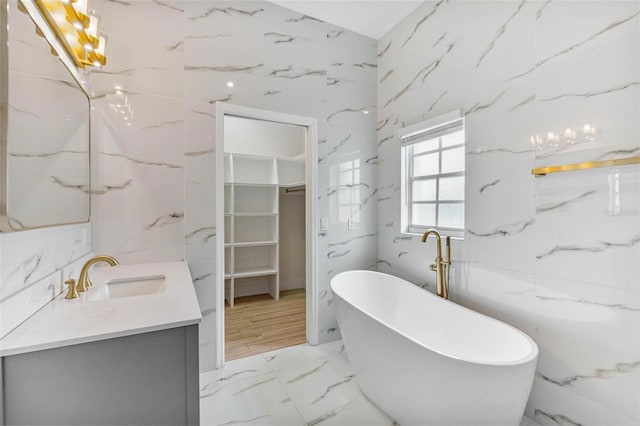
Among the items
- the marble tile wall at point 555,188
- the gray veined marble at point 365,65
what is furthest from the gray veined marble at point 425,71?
the gray veined marble at point 365,65

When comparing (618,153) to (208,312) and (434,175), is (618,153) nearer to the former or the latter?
(434,175)

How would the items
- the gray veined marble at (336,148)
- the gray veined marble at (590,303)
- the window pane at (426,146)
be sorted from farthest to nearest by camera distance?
the gray veined marble at (336,148)
the window pane at (426,146)
the gray veined marble at (590,303)

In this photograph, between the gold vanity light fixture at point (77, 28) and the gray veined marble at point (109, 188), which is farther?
Answer: the gray veined marble at point (109, 188)

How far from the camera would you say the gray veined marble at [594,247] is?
127 cm

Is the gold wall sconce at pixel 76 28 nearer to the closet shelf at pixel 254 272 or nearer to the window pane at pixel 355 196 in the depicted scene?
the window pane at pixel 355 196

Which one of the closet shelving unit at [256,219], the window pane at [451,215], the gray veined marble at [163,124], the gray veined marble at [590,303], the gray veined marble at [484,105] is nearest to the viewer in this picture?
the gray veined marble at [590,303]

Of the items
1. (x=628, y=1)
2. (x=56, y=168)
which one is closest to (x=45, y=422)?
(x=56, y=168)

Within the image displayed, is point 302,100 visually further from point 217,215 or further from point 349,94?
point 217,215

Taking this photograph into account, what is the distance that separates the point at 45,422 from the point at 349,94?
277 centimetres

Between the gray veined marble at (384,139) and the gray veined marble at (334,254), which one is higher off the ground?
the gray veined marble at (384,139)

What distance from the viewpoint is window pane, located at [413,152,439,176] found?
2350 mm

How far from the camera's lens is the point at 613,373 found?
1325mm

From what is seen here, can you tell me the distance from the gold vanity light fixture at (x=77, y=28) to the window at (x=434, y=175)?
2.17 metres

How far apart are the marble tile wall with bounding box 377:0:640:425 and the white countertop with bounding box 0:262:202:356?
176 centimetres
